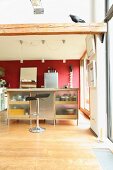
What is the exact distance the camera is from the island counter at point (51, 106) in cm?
534

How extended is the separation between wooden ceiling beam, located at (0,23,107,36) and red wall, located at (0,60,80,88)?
17.9ft

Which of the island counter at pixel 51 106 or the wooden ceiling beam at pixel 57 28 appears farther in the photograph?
the island counter at pixel 51 106

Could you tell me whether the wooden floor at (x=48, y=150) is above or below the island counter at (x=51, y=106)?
below

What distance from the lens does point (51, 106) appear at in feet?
17.7

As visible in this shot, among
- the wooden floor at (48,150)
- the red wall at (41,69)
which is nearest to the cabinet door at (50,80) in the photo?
the red wall at (41,69)

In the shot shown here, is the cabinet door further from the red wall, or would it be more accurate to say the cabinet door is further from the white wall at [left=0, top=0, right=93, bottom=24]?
the white wall at [left=0, top=0, right=93, bottom=24]

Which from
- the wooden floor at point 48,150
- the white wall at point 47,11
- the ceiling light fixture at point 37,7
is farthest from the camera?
the white wall at point 47,11

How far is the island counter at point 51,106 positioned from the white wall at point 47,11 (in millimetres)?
1858

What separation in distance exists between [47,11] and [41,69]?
5.09m

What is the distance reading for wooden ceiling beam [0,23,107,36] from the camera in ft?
12.1

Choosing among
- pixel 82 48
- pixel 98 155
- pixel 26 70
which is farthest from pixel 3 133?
pixel 26 70

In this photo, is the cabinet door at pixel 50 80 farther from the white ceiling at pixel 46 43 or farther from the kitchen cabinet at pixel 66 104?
the kitchen cabinet at pixel 66 104

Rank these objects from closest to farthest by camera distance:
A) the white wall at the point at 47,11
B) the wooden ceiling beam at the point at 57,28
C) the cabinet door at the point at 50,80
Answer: the wooden ceiling beam at the point at 57,28 → the white wall at the point at 47,11 → the cabinet door at the point at 50,80

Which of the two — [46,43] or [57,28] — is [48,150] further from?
[46,43]
